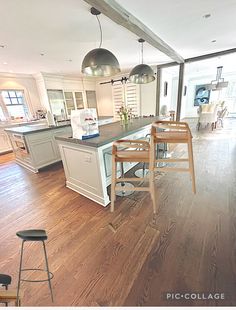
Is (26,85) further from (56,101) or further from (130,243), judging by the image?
(130,243)

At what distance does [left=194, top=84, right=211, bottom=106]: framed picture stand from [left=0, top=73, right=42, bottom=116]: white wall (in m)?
9.03

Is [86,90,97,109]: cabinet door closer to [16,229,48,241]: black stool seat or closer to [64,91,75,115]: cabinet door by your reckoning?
[64,91,75,115]: cabinet door

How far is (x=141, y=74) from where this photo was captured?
269cm

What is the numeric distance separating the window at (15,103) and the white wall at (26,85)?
0.48 feet

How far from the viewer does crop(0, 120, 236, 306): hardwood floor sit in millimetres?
1134

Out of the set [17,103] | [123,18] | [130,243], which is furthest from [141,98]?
[130,243]

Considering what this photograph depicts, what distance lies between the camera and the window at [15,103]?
5.07m

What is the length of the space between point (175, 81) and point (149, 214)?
864cm

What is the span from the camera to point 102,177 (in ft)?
6.44

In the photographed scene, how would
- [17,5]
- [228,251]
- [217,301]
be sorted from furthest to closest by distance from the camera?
1. [17,5]
2. [228,251]
3. [217,301]

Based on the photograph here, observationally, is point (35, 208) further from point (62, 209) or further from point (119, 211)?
point (119, 211)

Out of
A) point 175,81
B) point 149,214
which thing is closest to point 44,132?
point 149,214

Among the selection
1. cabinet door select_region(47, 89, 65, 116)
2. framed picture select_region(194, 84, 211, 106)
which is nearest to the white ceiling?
cabinet door select_region(47, 89, 65, 116)

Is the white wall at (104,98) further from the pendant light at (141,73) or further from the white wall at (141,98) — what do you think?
the pendant light at (141,73)
